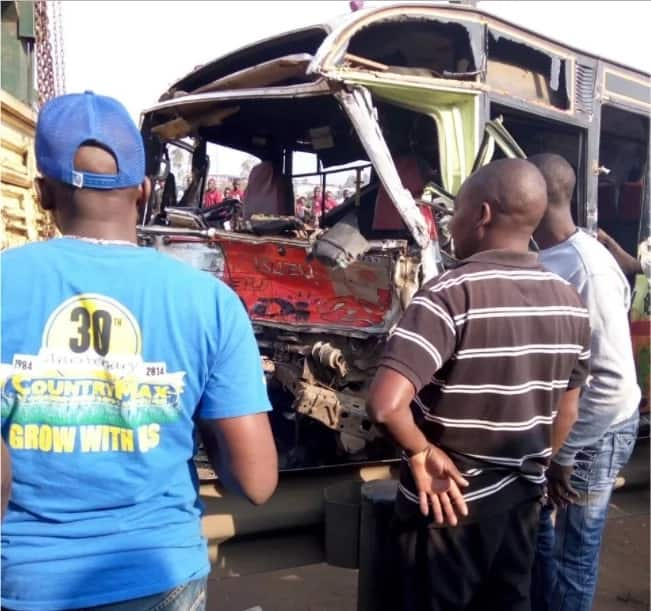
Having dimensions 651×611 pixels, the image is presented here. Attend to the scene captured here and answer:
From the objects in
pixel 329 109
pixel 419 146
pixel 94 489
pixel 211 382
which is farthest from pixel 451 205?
pixel 94 489

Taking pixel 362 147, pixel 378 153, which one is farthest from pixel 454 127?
pixel 362 147

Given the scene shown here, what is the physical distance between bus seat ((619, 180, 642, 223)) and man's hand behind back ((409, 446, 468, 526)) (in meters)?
4.48

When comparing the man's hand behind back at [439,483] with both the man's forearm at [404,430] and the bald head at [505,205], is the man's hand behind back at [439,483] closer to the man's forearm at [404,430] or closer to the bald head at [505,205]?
the man's forearm at [404,430]

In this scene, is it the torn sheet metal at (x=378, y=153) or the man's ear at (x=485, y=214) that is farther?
the torn sheet metal at (x=378, y=153)

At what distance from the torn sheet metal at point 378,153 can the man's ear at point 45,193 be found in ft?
7.29

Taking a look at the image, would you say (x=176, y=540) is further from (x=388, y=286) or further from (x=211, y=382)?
(x=388, y=286)

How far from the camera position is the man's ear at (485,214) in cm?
202

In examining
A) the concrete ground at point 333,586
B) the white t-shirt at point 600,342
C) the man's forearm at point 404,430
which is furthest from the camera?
the concrete ground at point 333,586

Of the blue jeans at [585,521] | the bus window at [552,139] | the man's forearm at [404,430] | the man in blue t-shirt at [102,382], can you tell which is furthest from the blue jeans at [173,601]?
the bus window at [552,139]

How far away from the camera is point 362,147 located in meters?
4.14

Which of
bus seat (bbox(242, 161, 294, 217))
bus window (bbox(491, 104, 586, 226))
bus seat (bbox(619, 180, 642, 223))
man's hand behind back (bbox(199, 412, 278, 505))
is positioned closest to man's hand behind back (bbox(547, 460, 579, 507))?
man's hand behind back (bbox(199, 412, 278, 505))

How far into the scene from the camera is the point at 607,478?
2.61 m

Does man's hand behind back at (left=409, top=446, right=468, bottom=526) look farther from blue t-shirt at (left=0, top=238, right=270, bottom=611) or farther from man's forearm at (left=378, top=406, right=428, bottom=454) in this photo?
blue t-shirt at (left=0, top=238, right=270, bottom=611)

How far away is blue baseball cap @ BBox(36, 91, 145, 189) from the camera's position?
130 cm
